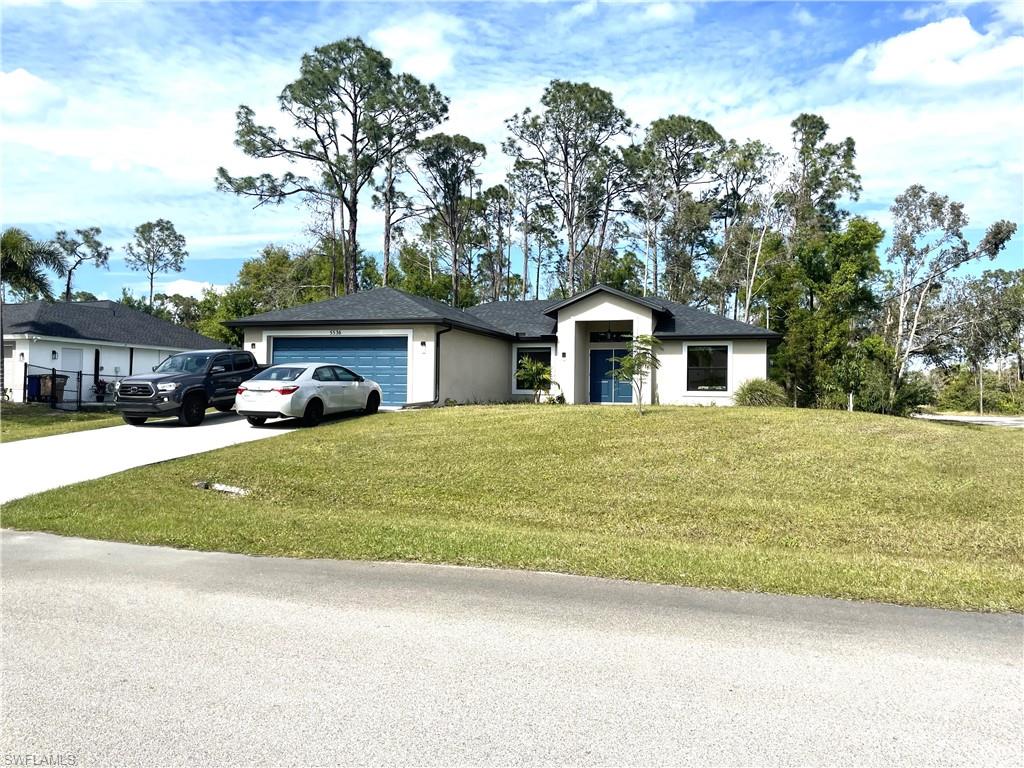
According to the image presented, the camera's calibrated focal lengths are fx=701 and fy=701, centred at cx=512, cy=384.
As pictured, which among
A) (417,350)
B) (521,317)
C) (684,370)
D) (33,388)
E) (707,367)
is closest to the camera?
(417,350)

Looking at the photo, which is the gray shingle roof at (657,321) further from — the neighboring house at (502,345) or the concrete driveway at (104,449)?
the concrete driveway at (104,449)

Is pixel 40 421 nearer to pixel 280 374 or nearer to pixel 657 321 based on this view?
pixel 280 374

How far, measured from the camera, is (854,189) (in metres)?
44.0

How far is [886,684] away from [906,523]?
5794 mm

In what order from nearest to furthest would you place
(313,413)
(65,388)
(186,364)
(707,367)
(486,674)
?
1. (486,674)
2. (313,413)
3. (186,364)
4. (707,367)
5. (65,388)

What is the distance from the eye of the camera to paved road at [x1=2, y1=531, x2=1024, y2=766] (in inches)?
127

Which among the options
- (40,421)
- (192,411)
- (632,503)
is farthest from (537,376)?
(40,421)

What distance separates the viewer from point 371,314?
71.7 ft

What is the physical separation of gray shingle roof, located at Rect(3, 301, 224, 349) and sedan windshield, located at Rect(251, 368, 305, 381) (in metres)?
16.8

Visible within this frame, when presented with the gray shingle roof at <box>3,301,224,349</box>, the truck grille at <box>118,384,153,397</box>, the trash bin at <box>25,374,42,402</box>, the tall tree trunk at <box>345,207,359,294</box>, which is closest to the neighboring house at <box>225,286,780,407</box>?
the truck grille at <box>118,384,153,397</box>

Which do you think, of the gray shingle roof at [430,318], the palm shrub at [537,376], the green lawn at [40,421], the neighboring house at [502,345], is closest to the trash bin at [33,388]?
the green lawn at [40,421]

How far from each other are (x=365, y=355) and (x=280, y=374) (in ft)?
17.6

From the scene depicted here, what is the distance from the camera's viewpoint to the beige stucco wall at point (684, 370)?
2280cm

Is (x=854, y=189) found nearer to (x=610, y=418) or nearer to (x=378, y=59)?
(x=378, y=59)
